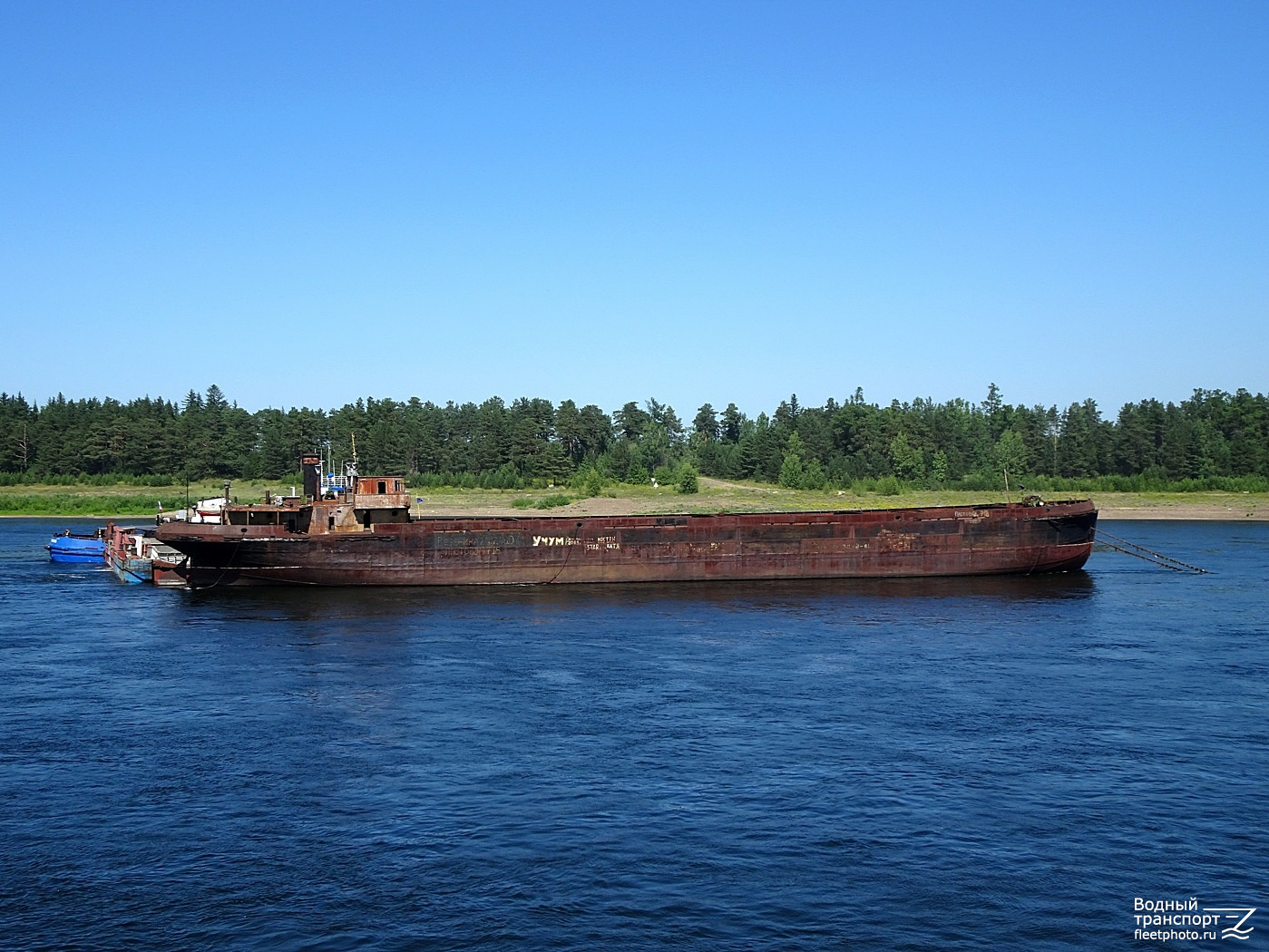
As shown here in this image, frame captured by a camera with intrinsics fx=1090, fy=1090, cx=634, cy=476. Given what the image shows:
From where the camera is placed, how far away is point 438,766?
87.5 ft

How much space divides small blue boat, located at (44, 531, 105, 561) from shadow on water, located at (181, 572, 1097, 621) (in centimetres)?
1948

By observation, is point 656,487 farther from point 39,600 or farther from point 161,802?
point 161,802

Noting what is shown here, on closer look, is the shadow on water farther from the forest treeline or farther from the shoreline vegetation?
the forest treeline

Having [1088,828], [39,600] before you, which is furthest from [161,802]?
[39,600]

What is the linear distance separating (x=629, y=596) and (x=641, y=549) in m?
4.27

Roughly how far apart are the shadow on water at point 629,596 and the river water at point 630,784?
6.31 m

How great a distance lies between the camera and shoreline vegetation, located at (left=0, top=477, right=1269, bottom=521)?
385ft

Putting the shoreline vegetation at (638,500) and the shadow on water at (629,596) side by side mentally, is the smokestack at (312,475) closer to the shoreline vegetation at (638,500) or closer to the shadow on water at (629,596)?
the shadow on water at (629,596)

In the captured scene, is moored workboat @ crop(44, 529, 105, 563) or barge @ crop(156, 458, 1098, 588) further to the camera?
moored workboat @ crop(44, 529, 105, 563)

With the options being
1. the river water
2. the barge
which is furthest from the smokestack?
the river water

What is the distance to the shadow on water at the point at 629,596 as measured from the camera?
53.1 metres

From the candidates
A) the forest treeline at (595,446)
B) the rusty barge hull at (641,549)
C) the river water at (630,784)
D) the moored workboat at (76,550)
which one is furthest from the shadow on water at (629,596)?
the forest treeline at (595,446)

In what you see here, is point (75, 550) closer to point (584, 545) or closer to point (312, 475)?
point (312, 475)

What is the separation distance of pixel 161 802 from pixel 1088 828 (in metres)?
19.9
